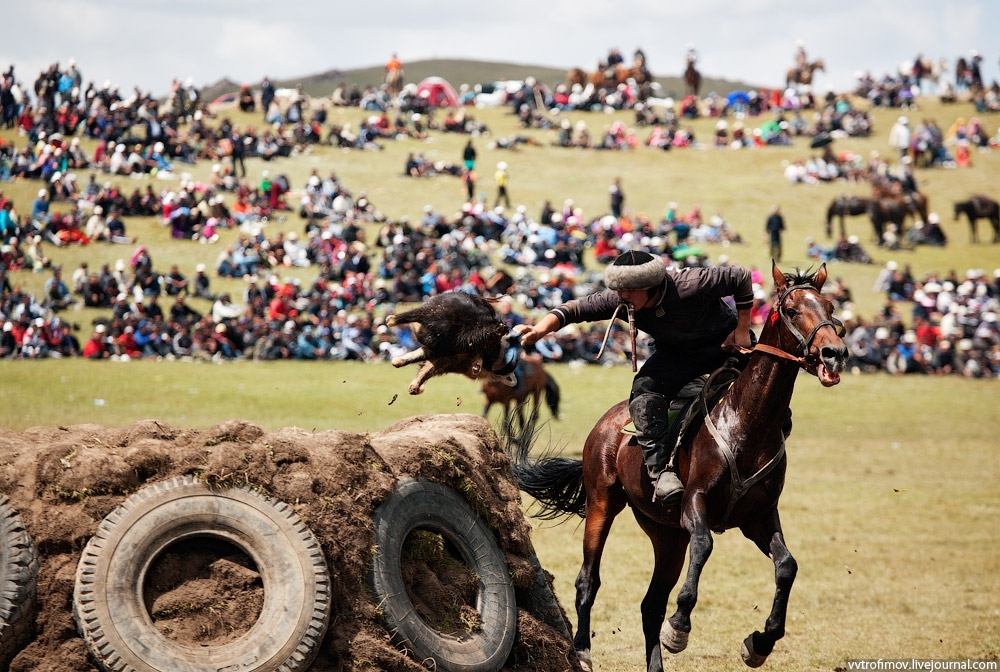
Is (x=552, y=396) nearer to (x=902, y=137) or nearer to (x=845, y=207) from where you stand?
(x=845, y=207)

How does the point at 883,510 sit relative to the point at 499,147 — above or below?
below

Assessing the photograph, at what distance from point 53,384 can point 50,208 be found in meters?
10.2

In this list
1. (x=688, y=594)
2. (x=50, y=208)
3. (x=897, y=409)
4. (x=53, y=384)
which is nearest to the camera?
(x=688, y=594)

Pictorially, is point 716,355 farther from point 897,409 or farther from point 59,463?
point 897,409

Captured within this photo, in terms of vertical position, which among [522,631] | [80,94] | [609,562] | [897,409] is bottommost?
[897,409]

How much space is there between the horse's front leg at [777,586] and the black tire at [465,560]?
5.16 feet

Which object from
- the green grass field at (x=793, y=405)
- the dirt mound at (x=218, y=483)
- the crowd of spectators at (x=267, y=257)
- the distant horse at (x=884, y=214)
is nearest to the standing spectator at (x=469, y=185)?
the crowd of spectators at (x=267, y=257)

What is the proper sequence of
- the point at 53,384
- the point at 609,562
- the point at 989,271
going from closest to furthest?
the point at 609,562
the point at 53,384
the point at 989,271

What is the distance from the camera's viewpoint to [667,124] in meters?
48.9

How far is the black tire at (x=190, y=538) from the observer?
524 cm

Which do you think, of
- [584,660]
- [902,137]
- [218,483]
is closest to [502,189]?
[902,137]

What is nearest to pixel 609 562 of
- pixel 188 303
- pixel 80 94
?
pixel 188 303

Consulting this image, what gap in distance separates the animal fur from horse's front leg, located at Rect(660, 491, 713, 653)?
1.69 metres

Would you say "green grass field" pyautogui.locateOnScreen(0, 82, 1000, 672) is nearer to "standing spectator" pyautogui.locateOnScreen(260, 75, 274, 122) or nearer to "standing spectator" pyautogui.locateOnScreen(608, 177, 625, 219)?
"standing spectator" pyautogui.locateOnScreen(608, 177, 625, 219)
